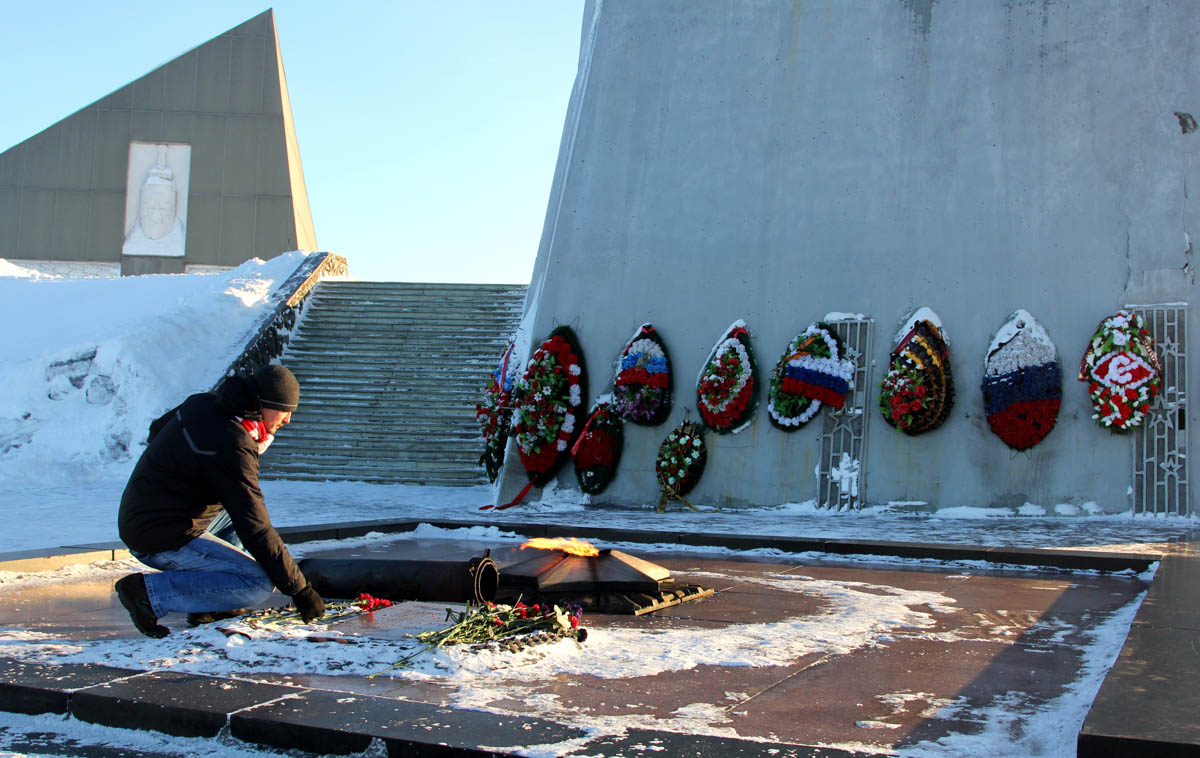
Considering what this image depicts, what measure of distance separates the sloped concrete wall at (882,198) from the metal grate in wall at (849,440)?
119 millimetres

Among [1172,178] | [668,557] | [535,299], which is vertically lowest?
[668,557]

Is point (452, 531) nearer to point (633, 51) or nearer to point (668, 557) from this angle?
point (668, 557)

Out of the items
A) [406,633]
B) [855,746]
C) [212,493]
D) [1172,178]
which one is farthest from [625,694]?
[1172,178]

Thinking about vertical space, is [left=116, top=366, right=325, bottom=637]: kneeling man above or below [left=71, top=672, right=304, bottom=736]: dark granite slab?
above

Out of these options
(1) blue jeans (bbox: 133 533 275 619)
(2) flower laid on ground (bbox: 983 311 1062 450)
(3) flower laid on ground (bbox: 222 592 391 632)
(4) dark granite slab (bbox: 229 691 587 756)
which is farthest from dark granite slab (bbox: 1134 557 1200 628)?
(2) flower laid on ground (bbox: 983 311 1062 450)

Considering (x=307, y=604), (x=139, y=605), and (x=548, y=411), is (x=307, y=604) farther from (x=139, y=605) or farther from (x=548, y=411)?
(x=548, y=411)

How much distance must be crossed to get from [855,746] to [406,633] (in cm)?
201

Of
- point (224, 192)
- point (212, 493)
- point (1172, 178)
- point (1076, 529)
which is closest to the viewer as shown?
point (212, 493)

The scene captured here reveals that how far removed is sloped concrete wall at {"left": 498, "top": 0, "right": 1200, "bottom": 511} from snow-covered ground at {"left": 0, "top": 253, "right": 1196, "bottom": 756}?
665 mm

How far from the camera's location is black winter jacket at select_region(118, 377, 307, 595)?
12.2 feet

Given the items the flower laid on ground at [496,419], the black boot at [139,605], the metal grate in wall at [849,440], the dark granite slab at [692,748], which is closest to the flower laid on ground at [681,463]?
the metal grate in wall at [849,440]

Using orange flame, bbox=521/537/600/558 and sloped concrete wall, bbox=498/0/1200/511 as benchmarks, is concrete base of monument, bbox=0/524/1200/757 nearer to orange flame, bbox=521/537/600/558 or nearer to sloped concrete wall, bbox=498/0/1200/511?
orange flame, bbox=521/537/600/558

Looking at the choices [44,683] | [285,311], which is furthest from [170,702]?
[285,311]

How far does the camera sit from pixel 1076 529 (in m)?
9.16
